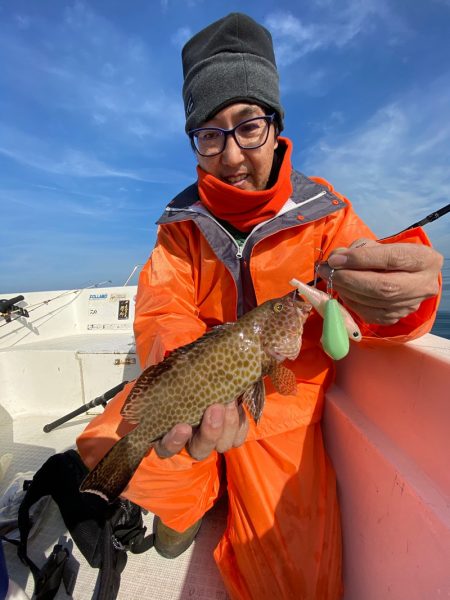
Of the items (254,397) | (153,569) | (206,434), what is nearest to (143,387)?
(206,434)

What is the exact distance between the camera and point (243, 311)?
3295 millimetres

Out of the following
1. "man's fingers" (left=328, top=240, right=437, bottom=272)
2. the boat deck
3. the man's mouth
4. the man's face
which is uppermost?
the man's face

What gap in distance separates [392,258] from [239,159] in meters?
1.71

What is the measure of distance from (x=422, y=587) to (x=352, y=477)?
0.89 metres

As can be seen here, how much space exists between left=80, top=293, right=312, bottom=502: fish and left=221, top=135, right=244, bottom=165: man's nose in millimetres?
1492

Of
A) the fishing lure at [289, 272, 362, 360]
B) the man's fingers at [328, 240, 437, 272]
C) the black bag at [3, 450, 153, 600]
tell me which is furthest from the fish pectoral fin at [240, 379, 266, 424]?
the black bag at [3, 450, 153, 600]

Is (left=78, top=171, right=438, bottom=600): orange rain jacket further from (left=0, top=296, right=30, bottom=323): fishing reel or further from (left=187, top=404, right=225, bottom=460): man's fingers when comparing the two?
(left=0, top=296, right=30, bottom=323): fishing reel

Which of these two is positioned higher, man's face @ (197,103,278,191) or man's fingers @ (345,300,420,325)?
man's face @ (197,103,278,191)

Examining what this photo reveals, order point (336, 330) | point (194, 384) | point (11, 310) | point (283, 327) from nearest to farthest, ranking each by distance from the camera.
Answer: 1. point (336, 330)
2. point (194, 384)
3. point (283, 327)
4. point (11, 310)

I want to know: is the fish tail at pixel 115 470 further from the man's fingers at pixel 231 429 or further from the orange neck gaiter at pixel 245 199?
the orange neck gaiter at pixel 245 199

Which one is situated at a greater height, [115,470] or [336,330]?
[336,330]

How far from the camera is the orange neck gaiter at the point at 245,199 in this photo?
2961 mm

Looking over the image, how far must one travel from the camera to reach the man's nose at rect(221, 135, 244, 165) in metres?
2.93

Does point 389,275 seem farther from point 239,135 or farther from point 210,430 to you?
point 239,135
